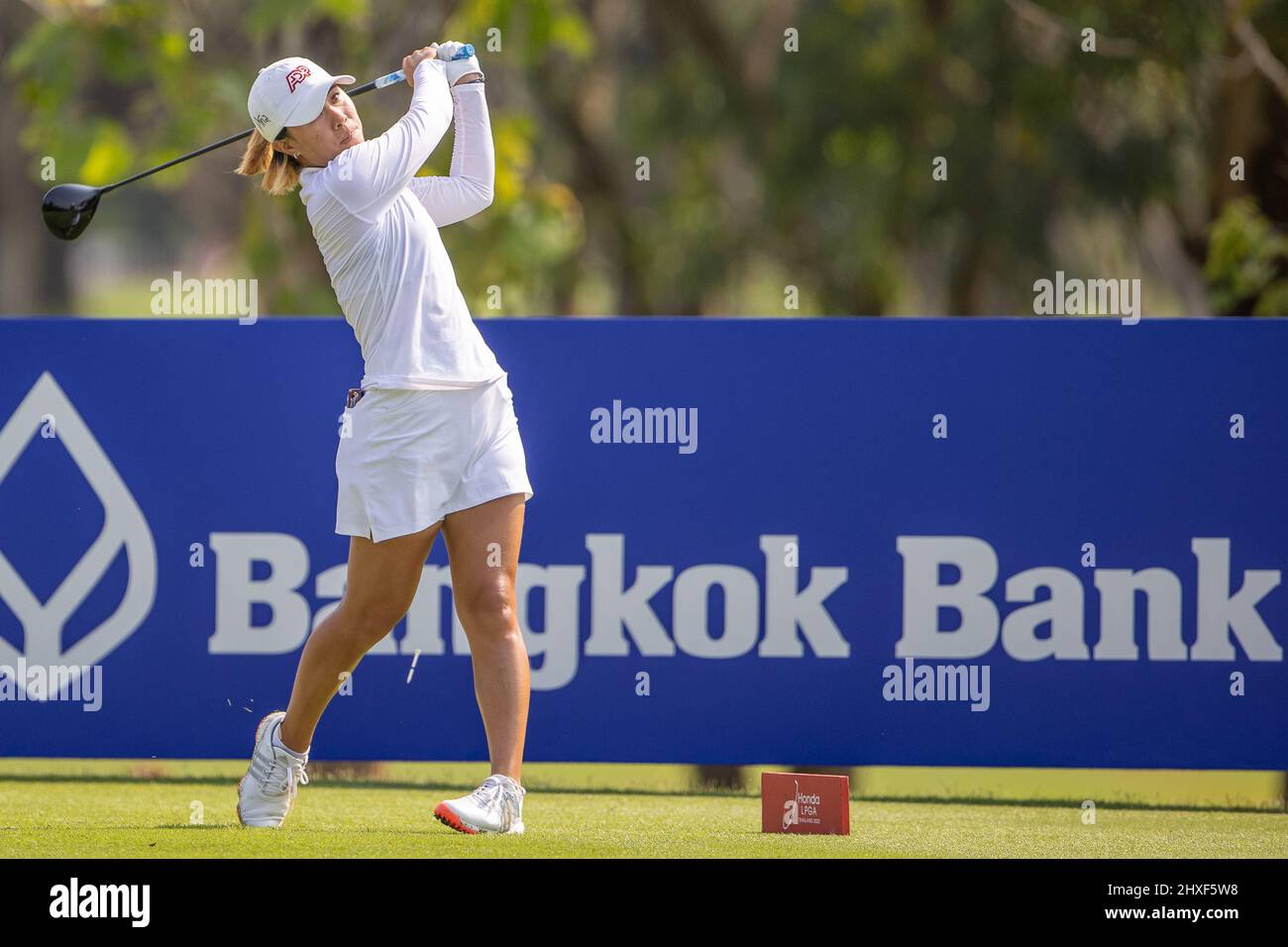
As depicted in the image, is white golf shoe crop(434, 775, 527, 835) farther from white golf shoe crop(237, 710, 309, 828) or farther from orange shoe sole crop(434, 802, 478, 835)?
white golf shoe crop(237, 710, 309, 828)

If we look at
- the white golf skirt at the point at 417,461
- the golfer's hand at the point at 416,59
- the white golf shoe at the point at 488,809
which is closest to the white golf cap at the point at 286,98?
the golfer's hand at the point at 416,59

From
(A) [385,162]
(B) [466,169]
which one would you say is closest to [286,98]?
(A) [385,162]

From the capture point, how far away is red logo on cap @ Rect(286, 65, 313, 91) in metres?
4.89

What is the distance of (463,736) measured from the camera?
20.1 feet

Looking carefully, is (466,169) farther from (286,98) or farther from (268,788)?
(268,788)

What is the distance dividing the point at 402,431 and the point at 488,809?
104 cm

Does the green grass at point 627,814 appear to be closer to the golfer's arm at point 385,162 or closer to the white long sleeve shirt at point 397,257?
the white long sleeve shirt at point 397,257

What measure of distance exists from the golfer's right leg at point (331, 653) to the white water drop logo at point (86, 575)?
1.09 metres

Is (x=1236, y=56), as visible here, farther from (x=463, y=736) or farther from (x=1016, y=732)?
(x=463, y=736)

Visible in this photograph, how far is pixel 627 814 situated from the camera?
5641 mm

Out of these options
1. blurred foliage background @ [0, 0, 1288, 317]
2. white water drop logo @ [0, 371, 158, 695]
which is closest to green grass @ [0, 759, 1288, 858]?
white water drop logo @ [0, 371, 158, 695]

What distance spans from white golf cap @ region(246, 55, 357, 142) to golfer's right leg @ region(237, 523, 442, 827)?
1.15 metres

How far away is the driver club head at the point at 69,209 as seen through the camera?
5531 mm

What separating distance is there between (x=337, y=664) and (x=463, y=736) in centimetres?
108
